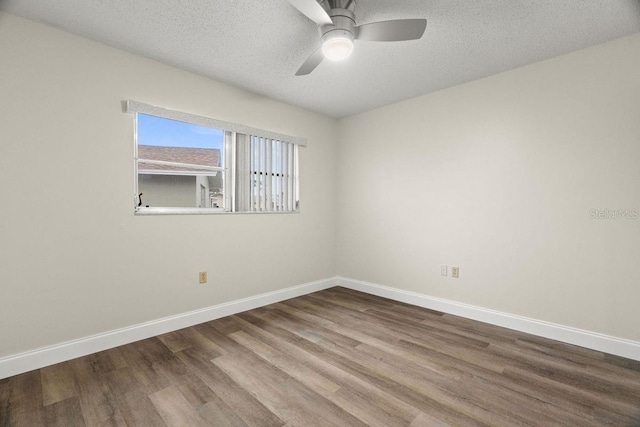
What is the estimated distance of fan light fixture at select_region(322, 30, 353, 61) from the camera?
186 cm

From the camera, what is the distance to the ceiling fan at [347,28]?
5.69 ft

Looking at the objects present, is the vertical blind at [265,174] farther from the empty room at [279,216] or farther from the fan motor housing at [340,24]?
the fan motor housing at [340,24]

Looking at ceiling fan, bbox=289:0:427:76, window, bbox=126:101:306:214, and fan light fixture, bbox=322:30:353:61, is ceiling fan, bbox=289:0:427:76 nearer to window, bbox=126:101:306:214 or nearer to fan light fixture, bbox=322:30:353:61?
fan light fixture, bbox=322:30:353:61

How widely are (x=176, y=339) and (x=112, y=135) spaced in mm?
1857

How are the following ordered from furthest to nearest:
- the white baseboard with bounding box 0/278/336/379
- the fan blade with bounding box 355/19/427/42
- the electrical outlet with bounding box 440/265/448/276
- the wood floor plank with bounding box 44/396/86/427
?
the electrical outlet with bounding box 440/265/448/276 → the white baseboard with bounding box 0/278/336/379 → the fan blade with bounding box 355/19/427/42 → the wood floor plank with bounding box 44/396/86/427

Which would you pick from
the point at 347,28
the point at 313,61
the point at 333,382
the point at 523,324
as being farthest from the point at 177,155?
the point at 523,324

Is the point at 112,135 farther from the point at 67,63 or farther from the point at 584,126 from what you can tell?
the point at 584,126

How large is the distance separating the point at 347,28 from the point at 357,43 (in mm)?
554

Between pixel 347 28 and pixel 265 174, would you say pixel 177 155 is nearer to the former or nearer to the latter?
pixel 265 174

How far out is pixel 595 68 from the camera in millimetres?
2373

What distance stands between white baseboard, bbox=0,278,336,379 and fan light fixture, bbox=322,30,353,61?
2642 millimetres

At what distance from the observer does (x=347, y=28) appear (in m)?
1.85

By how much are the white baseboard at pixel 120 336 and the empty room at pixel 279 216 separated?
2cm

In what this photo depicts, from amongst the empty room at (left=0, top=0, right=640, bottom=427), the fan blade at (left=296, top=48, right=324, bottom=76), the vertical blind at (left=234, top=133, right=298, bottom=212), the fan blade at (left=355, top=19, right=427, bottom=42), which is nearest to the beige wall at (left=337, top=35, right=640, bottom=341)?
the empty room at (left=0, top=0, right=640, bottom=427)
